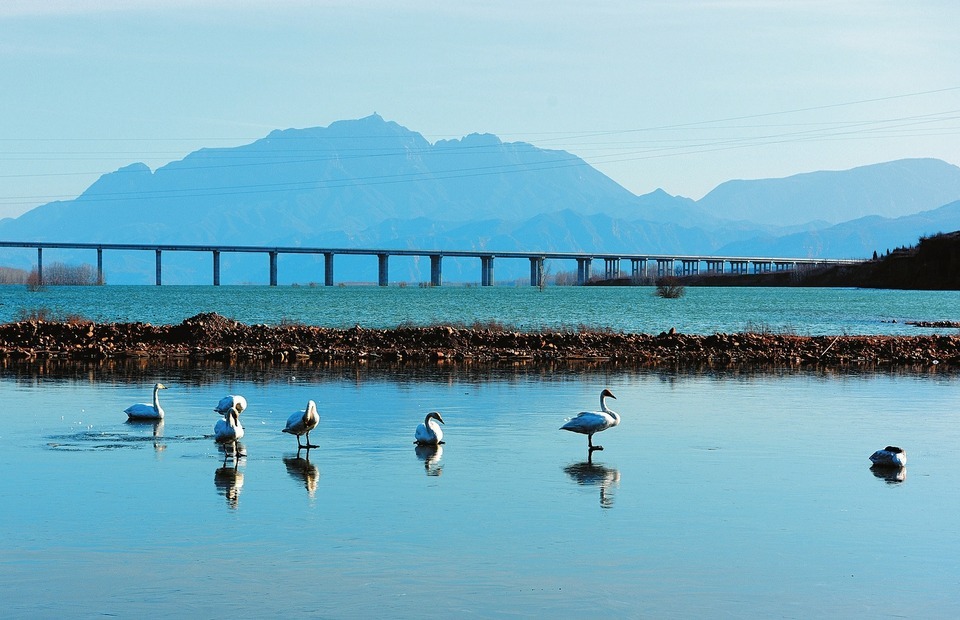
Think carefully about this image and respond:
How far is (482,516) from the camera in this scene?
11.7 metres

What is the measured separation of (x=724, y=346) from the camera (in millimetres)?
34625

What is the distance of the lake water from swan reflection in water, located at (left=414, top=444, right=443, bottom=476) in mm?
57

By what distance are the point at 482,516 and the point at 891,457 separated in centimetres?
543

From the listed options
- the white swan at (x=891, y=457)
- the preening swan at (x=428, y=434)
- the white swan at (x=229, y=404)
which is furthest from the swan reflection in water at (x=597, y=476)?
the white swan at (x=229, y=404)

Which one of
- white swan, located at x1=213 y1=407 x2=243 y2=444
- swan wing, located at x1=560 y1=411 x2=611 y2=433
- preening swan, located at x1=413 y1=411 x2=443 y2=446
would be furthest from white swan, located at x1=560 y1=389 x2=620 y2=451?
white swan, located at x1=213 y1=407 x2=243 y2=444

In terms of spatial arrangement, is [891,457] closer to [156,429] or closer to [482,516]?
[482,516]

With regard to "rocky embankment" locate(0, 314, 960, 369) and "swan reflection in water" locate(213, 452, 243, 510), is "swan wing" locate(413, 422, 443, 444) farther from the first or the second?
"rocky embankment" locate(0, 314, 960, 369)

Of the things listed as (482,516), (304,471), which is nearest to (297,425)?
(304,471)

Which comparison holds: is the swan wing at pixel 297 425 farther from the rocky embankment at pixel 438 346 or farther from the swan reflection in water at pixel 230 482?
the rocky embankment at pixel 438 346

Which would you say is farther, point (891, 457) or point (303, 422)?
point (303, 422)

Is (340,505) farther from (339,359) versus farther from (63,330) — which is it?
(63,330)

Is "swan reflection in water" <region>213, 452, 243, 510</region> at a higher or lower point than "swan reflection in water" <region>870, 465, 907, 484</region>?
higher

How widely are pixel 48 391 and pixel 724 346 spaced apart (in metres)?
18.8

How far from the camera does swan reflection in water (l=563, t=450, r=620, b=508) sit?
510 inches
